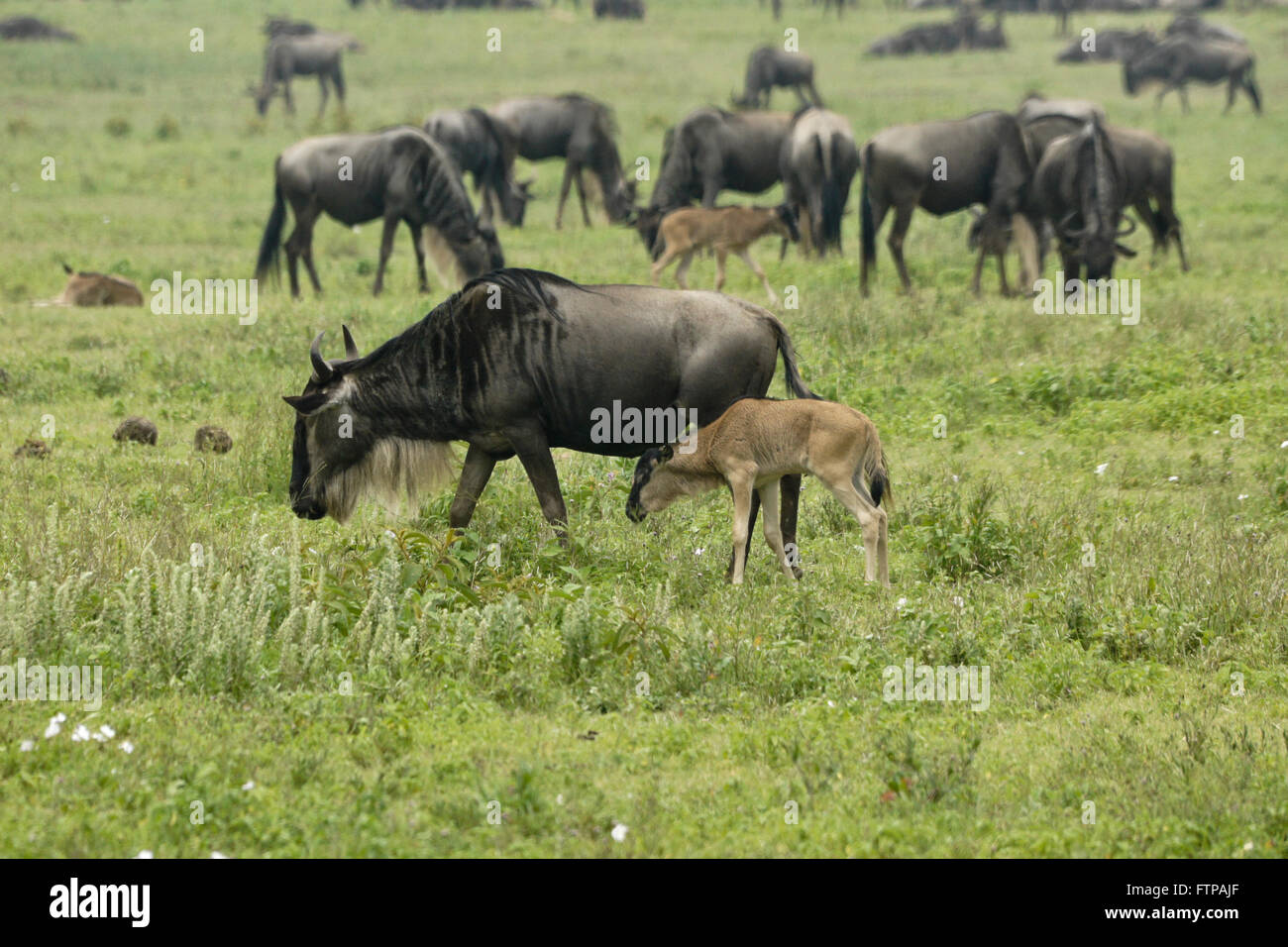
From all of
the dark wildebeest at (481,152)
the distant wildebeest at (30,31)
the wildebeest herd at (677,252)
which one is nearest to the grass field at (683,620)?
the wildebeest herd at (677,252)

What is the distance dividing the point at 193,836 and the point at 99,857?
11.1 inches

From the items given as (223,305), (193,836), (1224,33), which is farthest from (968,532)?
(1224,33)

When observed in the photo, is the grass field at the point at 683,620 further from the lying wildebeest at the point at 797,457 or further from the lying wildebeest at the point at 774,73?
the lying wildebeest at the point at 774,73

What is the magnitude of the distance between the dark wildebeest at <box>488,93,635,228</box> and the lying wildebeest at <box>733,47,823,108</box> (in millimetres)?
10277

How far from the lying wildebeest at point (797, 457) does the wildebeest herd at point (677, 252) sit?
1 cm

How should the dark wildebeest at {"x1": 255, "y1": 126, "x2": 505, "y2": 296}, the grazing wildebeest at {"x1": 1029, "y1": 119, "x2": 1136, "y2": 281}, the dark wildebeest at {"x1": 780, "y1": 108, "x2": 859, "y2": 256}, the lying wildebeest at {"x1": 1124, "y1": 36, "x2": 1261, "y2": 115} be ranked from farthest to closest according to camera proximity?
the lying wildebeest at {"x1": 1124, "y1": 36, "x2": 1261, "y2": 115} < the dark wildebeest at {"x1": 780, "y1": 108, "x2": 859, "y2": 256} < the dark wildebeest at {"x1": 255, "y1": 126, "x2": 505, "y2": 296} < the grazing wildebeest at {"x1": 1029, "y1": 119, "x2": 1136, "y2": 281}

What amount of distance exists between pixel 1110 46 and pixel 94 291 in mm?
35805

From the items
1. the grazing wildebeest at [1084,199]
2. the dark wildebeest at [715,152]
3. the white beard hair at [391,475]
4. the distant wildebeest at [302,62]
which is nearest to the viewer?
the white beard hair at [391,475]

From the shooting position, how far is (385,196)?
18.2 m

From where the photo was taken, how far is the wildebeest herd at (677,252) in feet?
26.5

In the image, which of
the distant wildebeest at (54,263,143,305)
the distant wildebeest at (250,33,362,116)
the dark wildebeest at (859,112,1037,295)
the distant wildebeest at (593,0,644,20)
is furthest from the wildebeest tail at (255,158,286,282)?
the distant wildebeest at (593,0,644,20)

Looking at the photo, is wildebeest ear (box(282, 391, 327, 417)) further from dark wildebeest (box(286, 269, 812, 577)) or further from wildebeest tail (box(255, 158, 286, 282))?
wildebeest tail (box(255, 158, 286, 282))

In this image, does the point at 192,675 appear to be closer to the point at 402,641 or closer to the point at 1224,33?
the point at 402,641

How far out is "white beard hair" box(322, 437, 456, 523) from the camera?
27.7ft
